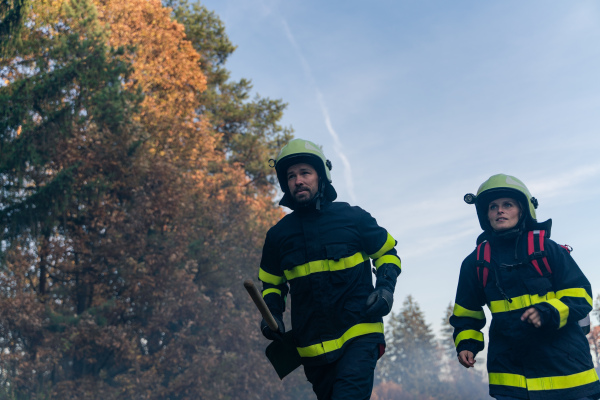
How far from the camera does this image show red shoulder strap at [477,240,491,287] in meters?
4.48

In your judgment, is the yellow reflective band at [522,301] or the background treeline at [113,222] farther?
the background treeline at [113,222]

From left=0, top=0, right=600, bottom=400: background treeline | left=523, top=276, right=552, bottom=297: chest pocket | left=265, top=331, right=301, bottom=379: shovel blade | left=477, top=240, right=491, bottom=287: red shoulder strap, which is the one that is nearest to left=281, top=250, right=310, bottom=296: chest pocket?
left=265, top=331, right=301, bottom=379: shovel blade

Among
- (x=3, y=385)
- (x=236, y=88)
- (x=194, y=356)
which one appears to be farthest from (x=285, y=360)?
(x=236, y=88)

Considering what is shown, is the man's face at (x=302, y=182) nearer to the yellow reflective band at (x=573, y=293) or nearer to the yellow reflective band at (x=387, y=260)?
the yellow reflective band at (x=387, y=260)

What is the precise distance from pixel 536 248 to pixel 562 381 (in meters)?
0.87

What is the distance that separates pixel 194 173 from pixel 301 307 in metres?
21.1

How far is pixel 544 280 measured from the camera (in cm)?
422

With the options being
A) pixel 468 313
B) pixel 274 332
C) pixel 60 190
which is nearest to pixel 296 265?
pixel 274 332

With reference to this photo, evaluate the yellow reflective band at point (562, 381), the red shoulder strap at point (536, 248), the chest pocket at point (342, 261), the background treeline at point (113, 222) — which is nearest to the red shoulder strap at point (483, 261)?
the red shoulder strap at point (536, 248)

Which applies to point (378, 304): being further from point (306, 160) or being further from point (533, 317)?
point (306, 160)

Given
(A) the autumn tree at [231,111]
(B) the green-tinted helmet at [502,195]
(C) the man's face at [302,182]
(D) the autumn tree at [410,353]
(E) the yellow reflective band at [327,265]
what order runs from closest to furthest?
(E) the yellow reflective band at [327,265], (B) the green-tinted helmet at [502,195], (C) the man's face at [302,182], (A) the autumn tree at [231,111], (D) the autumn tree at [410,353]

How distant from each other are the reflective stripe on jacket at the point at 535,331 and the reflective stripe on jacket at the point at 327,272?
713 millimetres

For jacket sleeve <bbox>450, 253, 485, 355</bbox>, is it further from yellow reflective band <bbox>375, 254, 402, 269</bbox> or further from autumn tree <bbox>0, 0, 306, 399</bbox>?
autumn tree <bbox>0, 0, 306, 399</bbox>

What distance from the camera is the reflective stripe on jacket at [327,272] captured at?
4250mm
